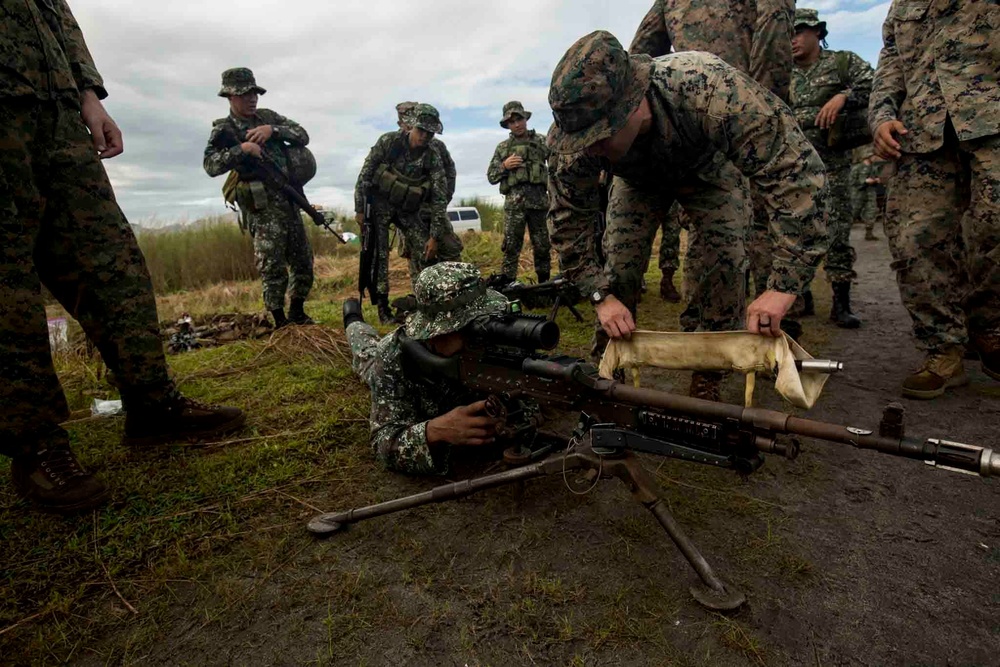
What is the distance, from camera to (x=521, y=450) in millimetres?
2441

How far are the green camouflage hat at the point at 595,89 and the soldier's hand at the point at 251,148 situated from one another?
4.25m

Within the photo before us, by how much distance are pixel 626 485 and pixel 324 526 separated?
1.26 m

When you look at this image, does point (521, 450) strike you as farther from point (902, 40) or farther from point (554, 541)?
point (902, 40)

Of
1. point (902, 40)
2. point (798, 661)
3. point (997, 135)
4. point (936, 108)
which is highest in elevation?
point (902, 40)

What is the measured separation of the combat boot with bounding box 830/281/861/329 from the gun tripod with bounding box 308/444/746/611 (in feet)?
12.9

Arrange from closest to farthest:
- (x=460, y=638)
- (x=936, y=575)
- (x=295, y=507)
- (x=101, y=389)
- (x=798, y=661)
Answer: (x=798, y=661) < (x=460, y=638) < (x=936, y=575) < (x=295, y=507) < (x=101, y=389)

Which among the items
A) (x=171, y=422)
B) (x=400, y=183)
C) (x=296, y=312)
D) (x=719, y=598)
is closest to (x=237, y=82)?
(x=400, y=183)

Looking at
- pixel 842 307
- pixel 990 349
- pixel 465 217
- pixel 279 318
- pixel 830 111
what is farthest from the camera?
pixel 465 217

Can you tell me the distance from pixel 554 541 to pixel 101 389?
389 centimetres

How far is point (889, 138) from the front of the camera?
3410 mm

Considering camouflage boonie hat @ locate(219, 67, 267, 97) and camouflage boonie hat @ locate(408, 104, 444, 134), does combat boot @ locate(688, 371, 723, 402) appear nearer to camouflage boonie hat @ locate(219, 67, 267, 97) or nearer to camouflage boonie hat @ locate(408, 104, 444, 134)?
camouflage boonie hat @ locate(408, 104, 444, 134)

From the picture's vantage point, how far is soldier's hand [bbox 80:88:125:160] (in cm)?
274

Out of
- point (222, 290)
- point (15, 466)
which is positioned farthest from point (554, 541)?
point (222, 290)

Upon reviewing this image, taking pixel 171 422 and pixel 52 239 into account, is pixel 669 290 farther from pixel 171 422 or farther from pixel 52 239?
pixel 52 239
